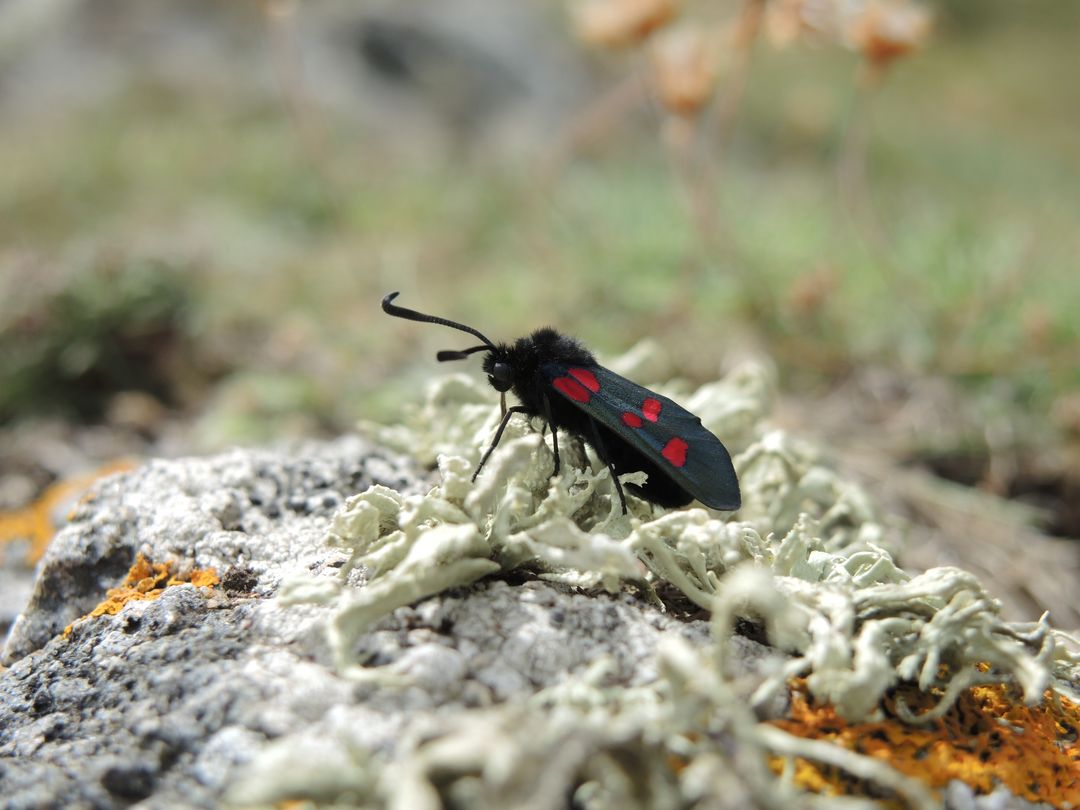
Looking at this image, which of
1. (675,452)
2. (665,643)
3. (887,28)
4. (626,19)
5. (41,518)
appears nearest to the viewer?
(665,643)

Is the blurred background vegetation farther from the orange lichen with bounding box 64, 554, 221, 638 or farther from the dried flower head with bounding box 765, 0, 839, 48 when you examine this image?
the orange lichen with bounding box 64, 554, 221, 638

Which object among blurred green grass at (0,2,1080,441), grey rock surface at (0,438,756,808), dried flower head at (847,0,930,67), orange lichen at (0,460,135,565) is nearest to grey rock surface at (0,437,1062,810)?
grey rock surface at (0,438,756,808)

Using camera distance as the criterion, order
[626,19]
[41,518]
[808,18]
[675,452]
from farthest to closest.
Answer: [626,19]
[808,18]
[41,518]
[675,452]

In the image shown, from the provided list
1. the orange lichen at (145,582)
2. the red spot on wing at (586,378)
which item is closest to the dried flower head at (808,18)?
the red spot on wing at (586,378)

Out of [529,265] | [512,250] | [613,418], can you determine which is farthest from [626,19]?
[613,418]

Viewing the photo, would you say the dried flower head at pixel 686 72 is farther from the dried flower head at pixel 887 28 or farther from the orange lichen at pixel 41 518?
the orange lichen at pixel 41 518

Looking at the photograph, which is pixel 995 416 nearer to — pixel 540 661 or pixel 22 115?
pixel 540 661

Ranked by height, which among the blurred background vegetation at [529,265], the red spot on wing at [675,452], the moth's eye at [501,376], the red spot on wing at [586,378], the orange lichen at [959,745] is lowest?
the orange lichen at [959,745]

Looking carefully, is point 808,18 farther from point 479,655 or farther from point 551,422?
point 479,655
